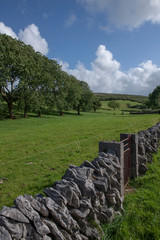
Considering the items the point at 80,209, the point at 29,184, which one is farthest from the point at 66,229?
the point at 29,184

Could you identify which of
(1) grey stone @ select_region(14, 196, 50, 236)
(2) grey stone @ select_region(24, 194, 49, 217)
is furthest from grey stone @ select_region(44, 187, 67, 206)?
(1) grey stone @ select_region(14, 196, 50, 236)

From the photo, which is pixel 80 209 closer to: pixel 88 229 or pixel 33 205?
pixel 88 229

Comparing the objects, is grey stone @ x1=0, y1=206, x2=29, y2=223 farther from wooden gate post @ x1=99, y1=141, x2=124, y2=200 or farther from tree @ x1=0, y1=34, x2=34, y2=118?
tree @ x1=0, y1=34, x2=34, y2=118

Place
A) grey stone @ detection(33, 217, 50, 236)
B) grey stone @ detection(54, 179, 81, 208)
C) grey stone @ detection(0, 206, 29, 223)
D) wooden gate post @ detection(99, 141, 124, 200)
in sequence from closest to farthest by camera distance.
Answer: grey stone @ detection(0, 206, 29, 223) → grey stone @ detection(33, 217, 50, 236) → grey stone @ detection(54, 179, 81, 208) → wooden gate post @ detection(99, 141, 124, 200)

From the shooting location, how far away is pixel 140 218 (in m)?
4.18

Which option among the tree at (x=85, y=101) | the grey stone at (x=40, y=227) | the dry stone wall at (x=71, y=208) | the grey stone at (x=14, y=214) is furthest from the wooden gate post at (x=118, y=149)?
the tree at (x=85, y=101)

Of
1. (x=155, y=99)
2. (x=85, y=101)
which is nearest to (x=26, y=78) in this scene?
(x=85, y=101)

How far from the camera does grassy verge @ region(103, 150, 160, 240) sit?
12.0 ft

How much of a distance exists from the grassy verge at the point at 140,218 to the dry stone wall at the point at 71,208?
250 millimetres

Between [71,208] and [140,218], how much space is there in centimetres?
208

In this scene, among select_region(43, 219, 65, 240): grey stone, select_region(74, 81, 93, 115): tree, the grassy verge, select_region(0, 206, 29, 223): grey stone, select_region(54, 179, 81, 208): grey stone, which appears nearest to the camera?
select_region(0, 206, 29, 223): grey stone

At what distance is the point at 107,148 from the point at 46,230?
3.35 m

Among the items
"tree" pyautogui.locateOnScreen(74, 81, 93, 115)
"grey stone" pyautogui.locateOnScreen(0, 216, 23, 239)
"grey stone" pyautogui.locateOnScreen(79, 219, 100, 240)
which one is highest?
"tree" pyautogui.locateOnScreen(74, 81, 93, 115)

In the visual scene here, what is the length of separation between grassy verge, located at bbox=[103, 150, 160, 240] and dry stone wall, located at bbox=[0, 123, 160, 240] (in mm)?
250
